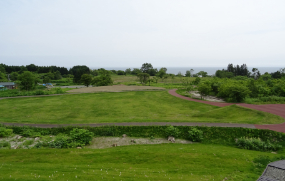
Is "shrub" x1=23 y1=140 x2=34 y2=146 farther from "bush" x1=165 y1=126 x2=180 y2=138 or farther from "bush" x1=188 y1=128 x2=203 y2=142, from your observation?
"bush" x1=188 y1=128 x2=203 y2=142

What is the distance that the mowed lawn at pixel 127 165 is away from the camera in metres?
→ 8.98

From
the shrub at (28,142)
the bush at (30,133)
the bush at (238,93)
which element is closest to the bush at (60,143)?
the shrub at (28,142)

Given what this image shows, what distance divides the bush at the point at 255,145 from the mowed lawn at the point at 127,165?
8.03 feet

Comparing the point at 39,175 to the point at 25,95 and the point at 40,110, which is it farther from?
the point at 25,95

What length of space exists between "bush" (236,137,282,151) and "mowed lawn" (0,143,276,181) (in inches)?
96.3

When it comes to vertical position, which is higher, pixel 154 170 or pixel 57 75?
pixel 57 75

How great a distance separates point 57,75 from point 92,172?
116783 millimetres

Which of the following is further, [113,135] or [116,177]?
[113,135]

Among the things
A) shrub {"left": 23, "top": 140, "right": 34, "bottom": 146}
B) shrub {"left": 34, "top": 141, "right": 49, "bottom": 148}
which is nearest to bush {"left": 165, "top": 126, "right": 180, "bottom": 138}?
shrub {"left": 34, "top": 141, "right": 49, "bottom": 148}

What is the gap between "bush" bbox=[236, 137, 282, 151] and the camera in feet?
48.7

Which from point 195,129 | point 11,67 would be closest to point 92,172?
point 195,129

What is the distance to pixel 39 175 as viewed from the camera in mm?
8586

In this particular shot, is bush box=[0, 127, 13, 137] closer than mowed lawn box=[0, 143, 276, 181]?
No

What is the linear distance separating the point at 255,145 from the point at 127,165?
12396 mm
